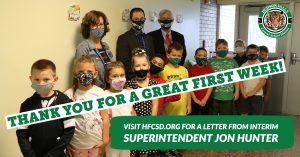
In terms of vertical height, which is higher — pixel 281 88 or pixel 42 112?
pixel 42 112

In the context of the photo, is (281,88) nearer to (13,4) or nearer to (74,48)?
(74,48)

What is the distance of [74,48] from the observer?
3.05 metres

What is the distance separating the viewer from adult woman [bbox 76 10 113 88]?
2832mm

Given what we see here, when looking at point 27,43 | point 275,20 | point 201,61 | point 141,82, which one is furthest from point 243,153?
point 275,20

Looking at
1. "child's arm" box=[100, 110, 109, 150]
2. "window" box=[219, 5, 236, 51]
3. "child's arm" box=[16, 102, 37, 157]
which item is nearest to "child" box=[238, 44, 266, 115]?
"child's arm" box=[100, 110, 109, 150]

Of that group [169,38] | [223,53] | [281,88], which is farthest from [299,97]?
[169,38]

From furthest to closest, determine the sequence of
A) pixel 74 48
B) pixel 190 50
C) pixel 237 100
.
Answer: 1. pixel 190 50
2. pixel 237 100
3. pixel 74 48

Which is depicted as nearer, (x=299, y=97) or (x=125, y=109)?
(x=125, y=109)

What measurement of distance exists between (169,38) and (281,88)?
312cm

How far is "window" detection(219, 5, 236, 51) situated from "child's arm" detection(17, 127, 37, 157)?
5.55m

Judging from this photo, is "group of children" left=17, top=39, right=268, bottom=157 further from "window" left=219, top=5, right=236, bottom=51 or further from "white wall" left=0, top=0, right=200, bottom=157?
"window" left=219, top=5, right=236, bottom=51

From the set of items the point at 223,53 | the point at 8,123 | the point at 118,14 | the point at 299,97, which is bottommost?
the point at 299,97

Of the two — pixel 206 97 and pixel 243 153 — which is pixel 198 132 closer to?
pixel 206 97

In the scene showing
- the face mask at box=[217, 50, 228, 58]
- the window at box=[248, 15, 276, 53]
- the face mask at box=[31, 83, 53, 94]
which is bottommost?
the face mask at box=[31, 83, 53, 94]
